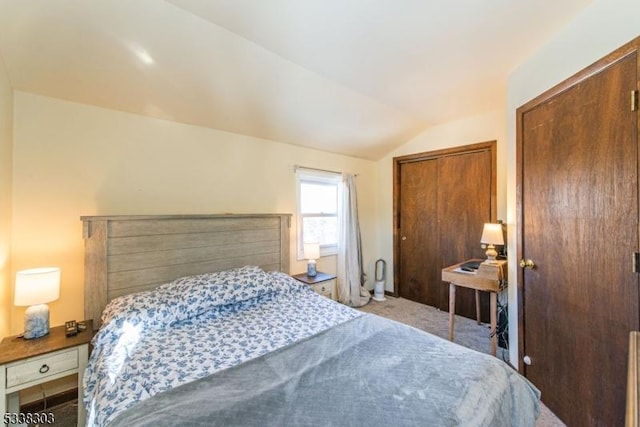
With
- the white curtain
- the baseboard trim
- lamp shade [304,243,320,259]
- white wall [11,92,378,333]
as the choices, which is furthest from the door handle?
the baseboard trim

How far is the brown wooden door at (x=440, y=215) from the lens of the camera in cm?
324

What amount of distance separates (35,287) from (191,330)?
863mm

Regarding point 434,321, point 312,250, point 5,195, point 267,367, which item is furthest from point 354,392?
point 434,321

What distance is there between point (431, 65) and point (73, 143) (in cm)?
275

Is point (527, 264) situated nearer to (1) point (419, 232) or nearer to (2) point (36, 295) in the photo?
(1) point (419, 232)

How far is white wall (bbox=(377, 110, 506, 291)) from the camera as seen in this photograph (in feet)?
9.93

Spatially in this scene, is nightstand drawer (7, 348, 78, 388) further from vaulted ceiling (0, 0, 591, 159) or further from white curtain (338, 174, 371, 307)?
white curtain (338, 174, 371, 307)

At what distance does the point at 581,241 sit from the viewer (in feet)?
4.92

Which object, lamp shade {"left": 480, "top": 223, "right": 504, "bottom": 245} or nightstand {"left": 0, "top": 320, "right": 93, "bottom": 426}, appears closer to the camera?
nightstand {"left": 0, "top": 320, "right": 93, "bottom": 426}

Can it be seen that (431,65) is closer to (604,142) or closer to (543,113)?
(543,113)

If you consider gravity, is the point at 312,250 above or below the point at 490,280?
above

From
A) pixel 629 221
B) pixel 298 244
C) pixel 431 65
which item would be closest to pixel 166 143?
pixel 298 244

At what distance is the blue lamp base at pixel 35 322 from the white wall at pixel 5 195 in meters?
0.17

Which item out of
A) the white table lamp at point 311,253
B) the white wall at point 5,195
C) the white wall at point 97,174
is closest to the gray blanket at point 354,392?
the white wall at point 5,195
